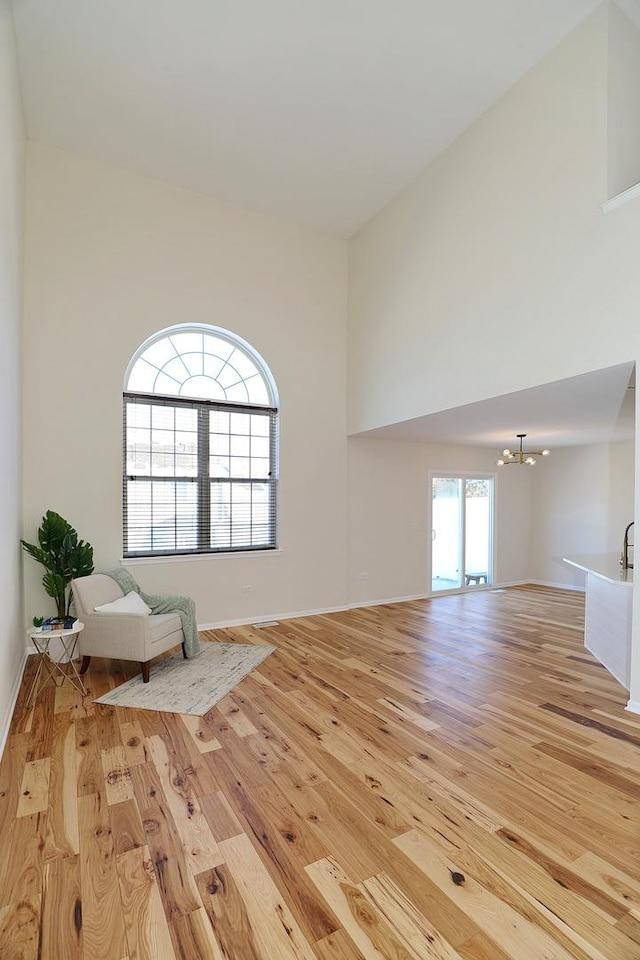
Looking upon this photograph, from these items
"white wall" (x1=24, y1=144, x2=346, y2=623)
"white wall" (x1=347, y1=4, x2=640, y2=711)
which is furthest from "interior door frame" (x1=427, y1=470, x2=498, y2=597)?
"white wall" (x1=347, y1=4, x2=640, y2=711)

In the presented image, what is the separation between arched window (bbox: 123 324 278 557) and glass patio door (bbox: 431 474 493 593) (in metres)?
2.83

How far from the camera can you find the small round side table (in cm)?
352

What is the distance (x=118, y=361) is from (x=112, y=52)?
2.55m

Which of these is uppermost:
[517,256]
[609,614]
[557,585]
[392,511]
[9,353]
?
[517,256]

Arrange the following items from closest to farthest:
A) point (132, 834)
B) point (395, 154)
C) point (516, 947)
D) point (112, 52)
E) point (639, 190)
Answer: point (516, 947) → point (132, 834) → point (639, 190) → point (112, 52) → point (395, 154)

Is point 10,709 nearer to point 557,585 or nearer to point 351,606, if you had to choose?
point 351,606

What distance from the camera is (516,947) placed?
5.10 feet

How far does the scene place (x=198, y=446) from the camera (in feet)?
18.7

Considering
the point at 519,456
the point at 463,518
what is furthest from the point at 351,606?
the point at 519,456

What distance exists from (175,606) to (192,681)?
83 centimetres

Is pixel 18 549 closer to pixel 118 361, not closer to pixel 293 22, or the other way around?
pixel 118 361

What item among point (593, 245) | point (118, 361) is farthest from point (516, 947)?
point (118, 361)

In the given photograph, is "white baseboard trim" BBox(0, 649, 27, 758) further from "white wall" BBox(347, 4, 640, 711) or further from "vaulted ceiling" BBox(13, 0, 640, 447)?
"vaulted ceiling" BBox(13, 0, 640, 447)

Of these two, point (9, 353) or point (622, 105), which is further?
point (622, 105)
